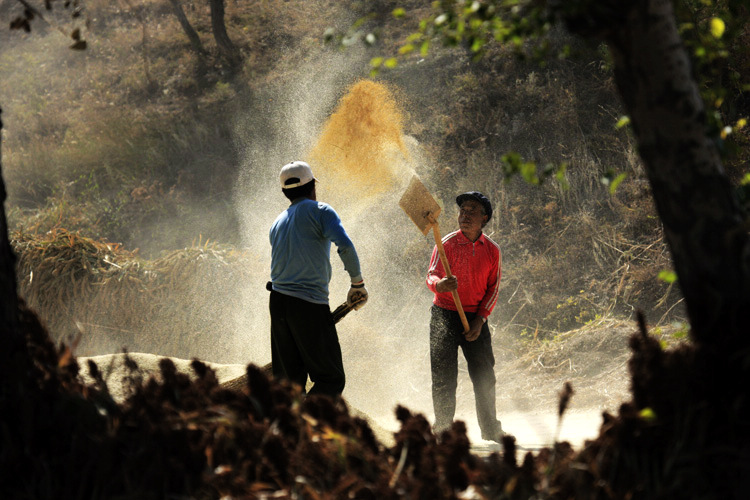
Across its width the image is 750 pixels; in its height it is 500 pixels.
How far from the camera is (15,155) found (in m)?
14.8

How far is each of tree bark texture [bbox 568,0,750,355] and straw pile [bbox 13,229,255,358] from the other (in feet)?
20.2

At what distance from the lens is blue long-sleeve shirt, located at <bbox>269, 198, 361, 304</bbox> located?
461 centimetres

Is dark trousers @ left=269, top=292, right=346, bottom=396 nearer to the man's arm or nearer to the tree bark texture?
the man's arm

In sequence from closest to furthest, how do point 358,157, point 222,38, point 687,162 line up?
1. point 687,162
2. point 358,157
3. point 222,38

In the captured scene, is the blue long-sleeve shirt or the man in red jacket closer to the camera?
the blue long-sleeve shirt

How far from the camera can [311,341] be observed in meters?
4.58

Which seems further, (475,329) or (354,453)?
(475,329)

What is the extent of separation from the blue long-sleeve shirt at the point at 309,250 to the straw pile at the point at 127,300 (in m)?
3.08

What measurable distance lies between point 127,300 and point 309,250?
12.0 feet

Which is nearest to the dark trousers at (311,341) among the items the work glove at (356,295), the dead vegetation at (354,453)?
the work glove at (356,295)

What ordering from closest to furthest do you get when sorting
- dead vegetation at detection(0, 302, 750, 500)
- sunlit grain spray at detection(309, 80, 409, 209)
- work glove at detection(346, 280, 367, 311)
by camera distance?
dead vegetation at detection(0, 302, 750, 500)
work glove at detection(346, 280, 367, 311)
sunlit grain spray at detection(309, 80, 409, 209)

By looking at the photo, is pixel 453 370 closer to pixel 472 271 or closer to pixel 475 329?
pixel 475 329

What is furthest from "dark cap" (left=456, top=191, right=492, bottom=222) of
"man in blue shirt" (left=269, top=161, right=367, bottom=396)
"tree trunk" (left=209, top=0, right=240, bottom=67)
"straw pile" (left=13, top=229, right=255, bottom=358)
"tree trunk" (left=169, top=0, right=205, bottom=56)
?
"tree trunk" (left=169, top=0, right=205, bottom=56)

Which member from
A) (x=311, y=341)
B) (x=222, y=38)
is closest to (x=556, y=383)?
(x=311, y=341)
